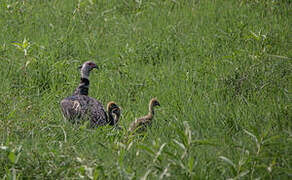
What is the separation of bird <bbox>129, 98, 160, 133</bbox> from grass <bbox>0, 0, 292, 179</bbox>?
122 millimetres

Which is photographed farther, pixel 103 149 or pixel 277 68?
pixel 277 68

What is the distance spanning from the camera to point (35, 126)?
5.60m

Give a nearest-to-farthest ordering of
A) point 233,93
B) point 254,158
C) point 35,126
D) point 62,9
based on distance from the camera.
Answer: point 254,158, point 35,126, point 233,93, point 62,9

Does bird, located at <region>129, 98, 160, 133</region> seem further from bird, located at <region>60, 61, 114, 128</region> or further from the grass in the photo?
bird, located at <region>60, 61, 114, 128</region>

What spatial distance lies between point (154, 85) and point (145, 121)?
1.42 metres

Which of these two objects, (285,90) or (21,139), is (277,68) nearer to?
(285,90)

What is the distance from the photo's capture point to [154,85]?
7.82m

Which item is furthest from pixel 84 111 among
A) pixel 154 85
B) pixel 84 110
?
pixel 154 85

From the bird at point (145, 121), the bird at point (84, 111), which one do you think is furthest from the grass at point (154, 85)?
the bird at point (84, 111)

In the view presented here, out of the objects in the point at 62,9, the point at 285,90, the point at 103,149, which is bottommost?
the point at 103,149

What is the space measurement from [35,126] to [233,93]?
115 inches

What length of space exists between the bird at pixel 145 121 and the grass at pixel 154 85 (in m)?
0.12

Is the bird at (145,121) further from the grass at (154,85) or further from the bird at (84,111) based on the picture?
the bird at (84,111)

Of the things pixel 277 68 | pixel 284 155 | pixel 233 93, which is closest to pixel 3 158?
pixel 284 155
